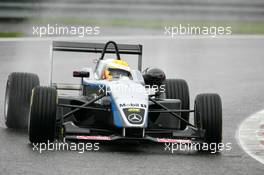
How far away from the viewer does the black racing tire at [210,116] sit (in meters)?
12.3

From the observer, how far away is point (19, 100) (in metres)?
13.8

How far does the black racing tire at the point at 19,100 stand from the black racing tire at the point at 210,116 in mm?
2402

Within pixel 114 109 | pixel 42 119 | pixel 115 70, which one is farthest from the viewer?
pixel 115 70

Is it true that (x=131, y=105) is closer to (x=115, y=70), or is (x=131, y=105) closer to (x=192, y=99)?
(x=115, y=70)

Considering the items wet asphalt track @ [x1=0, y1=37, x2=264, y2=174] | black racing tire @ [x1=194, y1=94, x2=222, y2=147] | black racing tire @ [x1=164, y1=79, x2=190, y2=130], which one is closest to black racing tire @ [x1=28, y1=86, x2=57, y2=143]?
wet asphalt track @ [x1=0, y1=37, x2=264, y2=174]

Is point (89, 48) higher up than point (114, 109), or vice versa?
point (89, 48)

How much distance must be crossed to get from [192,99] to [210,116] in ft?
17.7

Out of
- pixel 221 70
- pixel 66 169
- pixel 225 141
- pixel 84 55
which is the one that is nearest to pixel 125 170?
pixel 66 169

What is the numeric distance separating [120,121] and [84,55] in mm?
12177

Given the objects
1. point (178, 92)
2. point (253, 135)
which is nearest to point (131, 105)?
point (178, 92)

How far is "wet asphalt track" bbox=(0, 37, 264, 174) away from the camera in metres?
10.9

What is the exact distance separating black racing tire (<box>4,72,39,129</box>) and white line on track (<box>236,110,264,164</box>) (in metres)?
2.72

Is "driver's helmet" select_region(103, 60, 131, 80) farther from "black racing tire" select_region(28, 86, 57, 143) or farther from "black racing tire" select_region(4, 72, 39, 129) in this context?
"black racing tire" select_region(28, 86, 57, 143)

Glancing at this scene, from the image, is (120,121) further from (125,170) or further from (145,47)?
(145,47)
